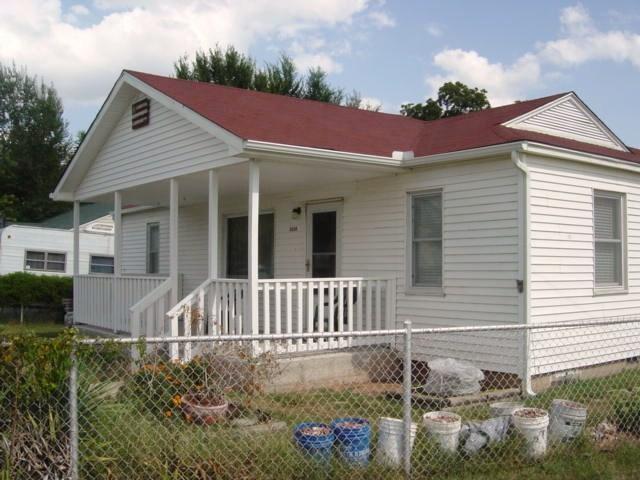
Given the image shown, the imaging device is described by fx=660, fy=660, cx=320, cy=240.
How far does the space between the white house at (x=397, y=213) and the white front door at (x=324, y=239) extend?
3 centimetres

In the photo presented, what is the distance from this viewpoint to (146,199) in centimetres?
1436

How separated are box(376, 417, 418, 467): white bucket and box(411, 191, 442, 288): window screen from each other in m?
4.71

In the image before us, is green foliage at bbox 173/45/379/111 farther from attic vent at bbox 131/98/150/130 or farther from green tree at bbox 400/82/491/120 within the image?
attic vent at bbox 131/98/150/130

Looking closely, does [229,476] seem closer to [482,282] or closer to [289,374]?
[289,374]

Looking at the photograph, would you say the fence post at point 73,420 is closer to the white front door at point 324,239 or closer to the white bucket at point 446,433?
the white bucket at point 446,433

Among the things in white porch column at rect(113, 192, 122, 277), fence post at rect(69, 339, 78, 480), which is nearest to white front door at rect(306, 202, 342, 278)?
white porch column at rect(113, 192, 122, 277)

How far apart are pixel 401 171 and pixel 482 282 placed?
2145mm

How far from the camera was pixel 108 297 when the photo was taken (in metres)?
12.5

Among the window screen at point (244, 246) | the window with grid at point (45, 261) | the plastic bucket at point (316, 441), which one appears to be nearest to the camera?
the plastic bucket at point (316, 441)

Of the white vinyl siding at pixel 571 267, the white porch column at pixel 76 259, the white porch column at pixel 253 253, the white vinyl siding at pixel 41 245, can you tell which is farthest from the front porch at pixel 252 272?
the white vinyl siding at pixel 41 245

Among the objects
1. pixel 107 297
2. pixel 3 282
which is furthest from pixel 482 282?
pixel 3 282

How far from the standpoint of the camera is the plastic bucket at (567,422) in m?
5.62

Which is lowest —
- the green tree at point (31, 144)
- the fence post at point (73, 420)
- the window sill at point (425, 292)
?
the fence post at point (73, 420)

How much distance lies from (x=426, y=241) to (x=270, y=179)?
2692 mm
